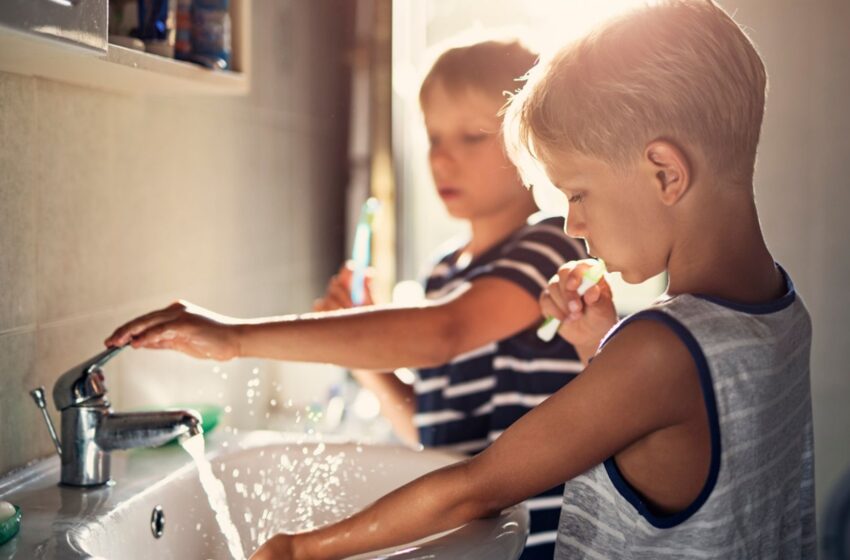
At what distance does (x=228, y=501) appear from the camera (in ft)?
3.56

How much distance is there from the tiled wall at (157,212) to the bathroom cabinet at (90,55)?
0.04 metres

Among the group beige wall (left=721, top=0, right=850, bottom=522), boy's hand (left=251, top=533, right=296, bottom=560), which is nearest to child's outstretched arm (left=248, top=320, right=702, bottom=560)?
boy's hand (left=251, top=533, right=296, bottom=560)

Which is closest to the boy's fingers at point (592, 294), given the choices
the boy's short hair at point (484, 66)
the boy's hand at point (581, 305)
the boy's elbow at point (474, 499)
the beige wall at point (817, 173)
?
the boy's hand at point (581, 305)

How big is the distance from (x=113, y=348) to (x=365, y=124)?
1248mm

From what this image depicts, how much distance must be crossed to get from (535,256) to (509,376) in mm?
194

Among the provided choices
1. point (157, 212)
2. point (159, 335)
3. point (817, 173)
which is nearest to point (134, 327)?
point (159, 335)

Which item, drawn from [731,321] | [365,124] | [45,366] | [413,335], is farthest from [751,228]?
[365,124]

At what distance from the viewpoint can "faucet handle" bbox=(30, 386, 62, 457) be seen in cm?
95

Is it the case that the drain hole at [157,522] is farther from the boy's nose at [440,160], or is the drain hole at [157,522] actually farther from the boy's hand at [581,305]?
the boy's nose at [440,160]

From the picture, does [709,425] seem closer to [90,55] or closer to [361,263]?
[90,55]

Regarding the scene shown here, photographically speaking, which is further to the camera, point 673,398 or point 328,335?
point 328,335

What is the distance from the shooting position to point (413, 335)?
3.84 feet

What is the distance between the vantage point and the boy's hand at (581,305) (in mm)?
1038

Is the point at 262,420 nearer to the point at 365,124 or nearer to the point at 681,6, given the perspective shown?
the point at 365,124
